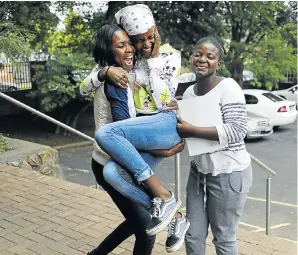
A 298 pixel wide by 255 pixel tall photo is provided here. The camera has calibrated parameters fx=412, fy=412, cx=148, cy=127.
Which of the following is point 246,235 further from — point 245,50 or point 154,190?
point 245,50

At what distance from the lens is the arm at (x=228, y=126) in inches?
78.7

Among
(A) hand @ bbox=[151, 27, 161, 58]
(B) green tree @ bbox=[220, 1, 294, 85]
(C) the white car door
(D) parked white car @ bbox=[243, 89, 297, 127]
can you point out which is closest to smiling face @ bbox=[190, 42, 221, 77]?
(A) hand @ bbox=[151, 27, 161, 58]

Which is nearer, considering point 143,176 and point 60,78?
point 143,176

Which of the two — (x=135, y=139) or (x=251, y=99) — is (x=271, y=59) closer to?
(x=251, y=99)

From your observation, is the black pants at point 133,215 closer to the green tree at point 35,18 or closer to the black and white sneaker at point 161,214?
the black and white sneaker at point 161,214

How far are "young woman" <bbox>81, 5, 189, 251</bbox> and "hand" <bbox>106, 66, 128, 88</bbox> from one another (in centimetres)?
1

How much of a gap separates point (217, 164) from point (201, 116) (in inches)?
10.4

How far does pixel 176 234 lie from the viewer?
2.01 metres

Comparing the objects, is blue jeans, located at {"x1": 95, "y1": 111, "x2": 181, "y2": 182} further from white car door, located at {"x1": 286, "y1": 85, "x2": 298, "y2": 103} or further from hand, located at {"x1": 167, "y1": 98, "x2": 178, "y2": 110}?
white car door, located at {"x1": 286, "y1": 85, "x2": 298, "y2": 103}

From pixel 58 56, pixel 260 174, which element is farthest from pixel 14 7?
pixel 260 174

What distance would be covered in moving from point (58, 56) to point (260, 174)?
6.14 metres

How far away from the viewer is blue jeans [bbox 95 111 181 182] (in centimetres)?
187

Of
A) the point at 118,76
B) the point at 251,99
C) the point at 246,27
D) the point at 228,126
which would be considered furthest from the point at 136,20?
the point at 246,27

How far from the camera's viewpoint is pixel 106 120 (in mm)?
2068
